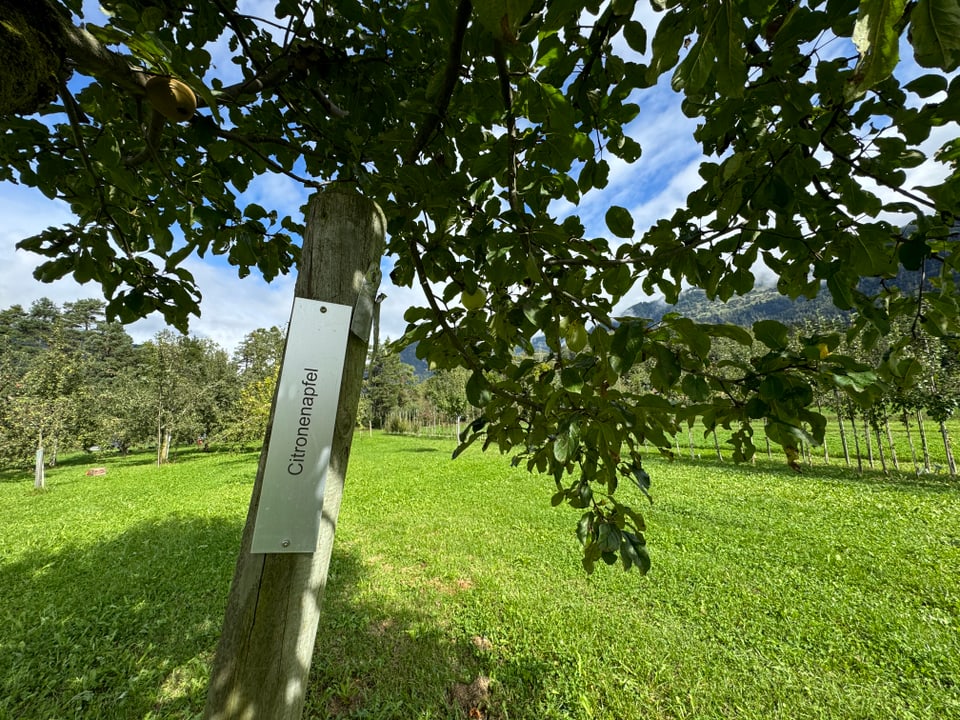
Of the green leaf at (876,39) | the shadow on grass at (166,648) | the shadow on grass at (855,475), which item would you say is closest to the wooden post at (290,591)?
the green leaf at (876,39)

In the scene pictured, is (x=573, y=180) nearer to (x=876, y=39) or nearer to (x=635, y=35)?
(x=635, y=35)

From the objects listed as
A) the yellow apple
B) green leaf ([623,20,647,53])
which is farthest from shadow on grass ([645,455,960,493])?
the yellow apple

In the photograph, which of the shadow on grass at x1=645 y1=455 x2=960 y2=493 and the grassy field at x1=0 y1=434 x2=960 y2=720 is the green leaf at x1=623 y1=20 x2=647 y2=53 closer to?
the grassy field at x1=0 y1=434 x2=960 y2=720

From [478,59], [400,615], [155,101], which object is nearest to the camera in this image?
[155,101]

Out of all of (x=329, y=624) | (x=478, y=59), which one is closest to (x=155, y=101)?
(x=478, y=59)

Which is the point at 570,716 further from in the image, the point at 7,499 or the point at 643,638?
the point at 7,499

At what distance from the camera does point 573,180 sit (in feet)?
4.77

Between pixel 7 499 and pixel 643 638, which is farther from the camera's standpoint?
pixel 7 499

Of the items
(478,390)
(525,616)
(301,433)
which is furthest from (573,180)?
(525,616)

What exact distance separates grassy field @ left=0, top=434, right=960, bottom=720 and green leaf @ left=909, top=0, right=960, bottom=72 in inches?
150

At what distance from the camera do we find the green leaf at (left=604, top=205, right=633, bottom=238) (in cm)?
120

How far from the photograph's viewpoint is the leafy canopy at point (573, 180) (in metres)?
0.85

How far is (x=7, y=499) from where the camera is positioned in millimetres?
11578

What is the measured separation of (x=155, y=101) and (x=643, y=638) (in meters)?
4.99
